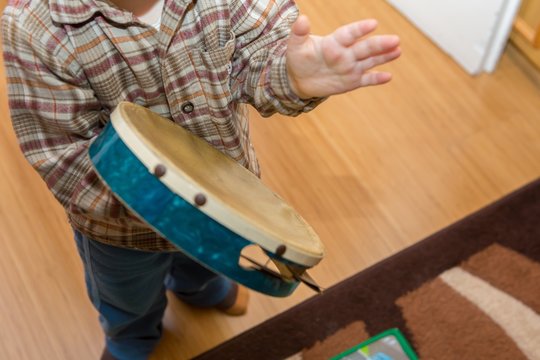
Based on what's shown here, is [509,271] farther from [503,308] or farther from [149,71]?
[149,71]

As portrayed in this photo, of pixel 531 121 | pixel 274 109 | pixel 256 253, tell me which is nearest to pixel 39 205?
pixel 256 253

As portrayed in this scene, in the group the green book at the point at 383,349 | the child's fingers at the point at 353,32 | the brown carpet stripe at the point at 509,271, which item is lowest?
the green book at the point at 383,349

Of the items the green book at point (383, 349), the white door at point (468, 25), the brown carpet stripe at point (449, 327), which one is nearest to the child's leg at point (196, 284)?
the green book at point (383, 349)

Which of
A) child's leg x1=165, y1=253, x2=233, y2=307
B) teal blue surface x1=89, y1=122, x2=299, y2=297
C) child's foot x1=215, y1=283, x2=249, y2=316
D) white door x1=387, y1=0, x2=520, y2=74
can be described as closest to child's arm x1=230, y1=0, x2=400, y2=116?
teal blue surface x1=89, y1=122, x2=299, y2=297

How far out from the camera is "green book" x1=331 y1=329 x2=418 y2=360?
1.27 metres

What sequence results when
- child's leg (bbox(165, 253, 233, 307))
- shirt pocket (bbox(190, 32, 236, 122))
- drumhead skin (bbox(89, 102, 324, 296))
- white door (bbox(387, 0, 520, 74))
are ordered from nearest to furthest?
drumhead skin (bbox(89, 102, 324, 296))
shirt pocket (bbox(190, 32, 236, 122))
child's leg (bbox(165, 253, 233, 307))
white door (bbox(387, 0, 520, 74))

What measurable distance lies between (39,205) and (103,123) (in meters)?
0.76

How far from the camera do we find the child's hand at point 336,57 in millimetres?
653

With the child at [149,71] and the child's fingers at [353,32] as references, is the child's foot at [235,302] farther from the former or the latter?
the child's fingers at [353,32]

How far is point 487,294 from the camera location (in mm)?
1362

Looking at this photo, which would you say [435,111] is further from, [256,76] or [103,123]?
[103,123]

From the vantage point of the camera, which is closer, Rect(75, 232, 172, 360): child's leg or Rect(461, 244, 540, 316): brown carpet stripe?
Rect(75, 232, 172, 360): child's leg

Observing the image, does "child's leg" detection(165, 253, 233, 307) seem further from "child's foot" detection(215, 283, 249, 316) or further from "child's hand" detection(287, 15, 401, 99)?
"child's hand" detection(287, 15, 401, 99)

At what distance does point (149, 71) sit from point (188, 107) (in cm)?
6
